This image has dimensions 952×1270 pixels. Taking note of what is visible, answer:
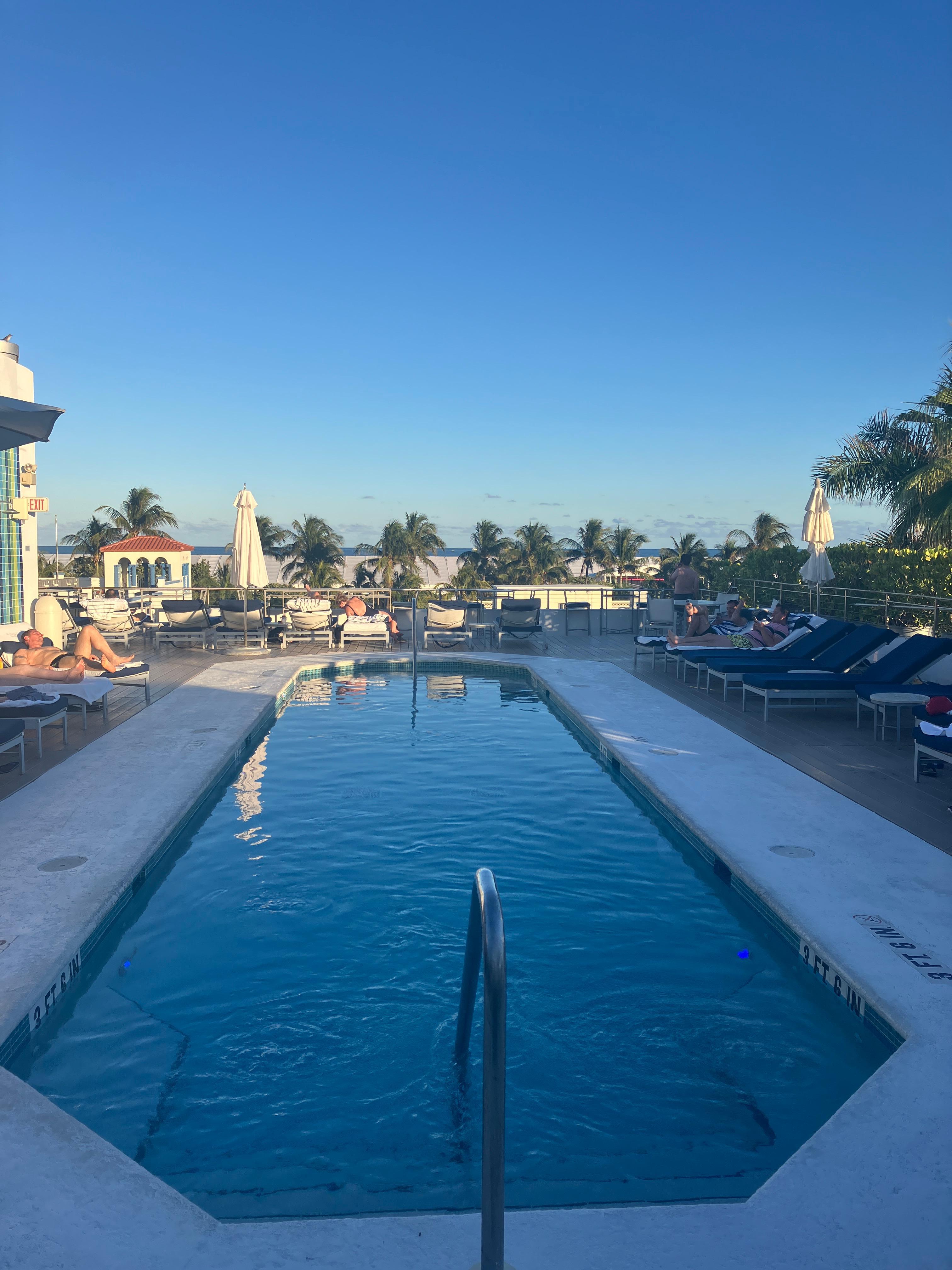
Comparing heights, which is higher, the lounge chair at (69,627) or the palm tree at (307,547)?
the palm tree at (307,547)

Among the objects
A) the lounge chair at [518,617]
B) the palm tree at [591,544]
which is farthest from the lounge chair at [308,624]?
the palm tree at [591,544]

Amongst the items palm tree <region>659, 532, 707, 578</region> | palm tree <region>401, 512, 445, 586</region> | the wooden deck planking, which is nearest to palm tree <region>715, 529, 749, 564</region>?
palm tree <region>659, 532, 707, 578</region>

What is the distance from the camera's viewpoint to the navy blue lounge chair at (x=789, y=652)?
33.1 ft

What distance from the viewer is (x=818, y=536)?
1394 cm

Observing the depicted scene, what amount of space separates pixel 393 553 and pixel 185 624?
44.9 meters

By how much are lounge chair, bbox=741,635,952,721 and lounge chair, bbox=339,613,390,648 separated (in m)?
6.94

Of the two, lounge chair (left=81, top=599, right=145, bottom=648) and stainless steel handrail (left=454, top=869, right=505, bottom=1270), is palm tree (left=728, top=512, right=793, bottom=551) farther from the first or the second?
stainless steel handrail (left=454, top=869, right=505, bottom=1270)

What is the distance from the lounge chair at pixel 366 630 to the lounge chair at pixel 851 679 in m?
6.94

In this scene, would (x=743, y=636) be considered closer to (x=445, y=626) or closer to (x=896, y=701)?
(x=896, y=701)

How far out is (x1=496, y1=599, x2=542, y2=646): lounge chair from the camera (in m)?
15.0

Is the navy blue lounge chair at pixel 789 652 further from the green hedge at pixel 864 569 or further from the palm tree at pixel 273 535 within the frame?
the palm tree at pixel 273 535

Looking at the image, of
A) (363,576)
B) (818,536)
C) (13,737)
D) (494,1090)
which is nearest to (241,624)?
(13,737)

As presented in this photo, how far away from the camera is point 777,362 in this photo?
34312mm

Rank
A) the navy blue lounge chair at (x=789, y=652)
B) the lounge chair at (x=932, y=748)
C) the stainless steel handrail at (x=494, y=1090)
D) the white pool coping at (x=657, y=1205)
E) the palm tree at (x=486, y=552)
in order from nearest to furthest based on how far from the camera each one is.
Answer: the stainless steel handrail at (x=494, y=1090) < the white pool coping at (x=657, y=1205) < the lounge chair at (x=932, y=748) < the navy blue lounge chair at (x=789, y=652) < the palm tree at (x=486, y=552)
